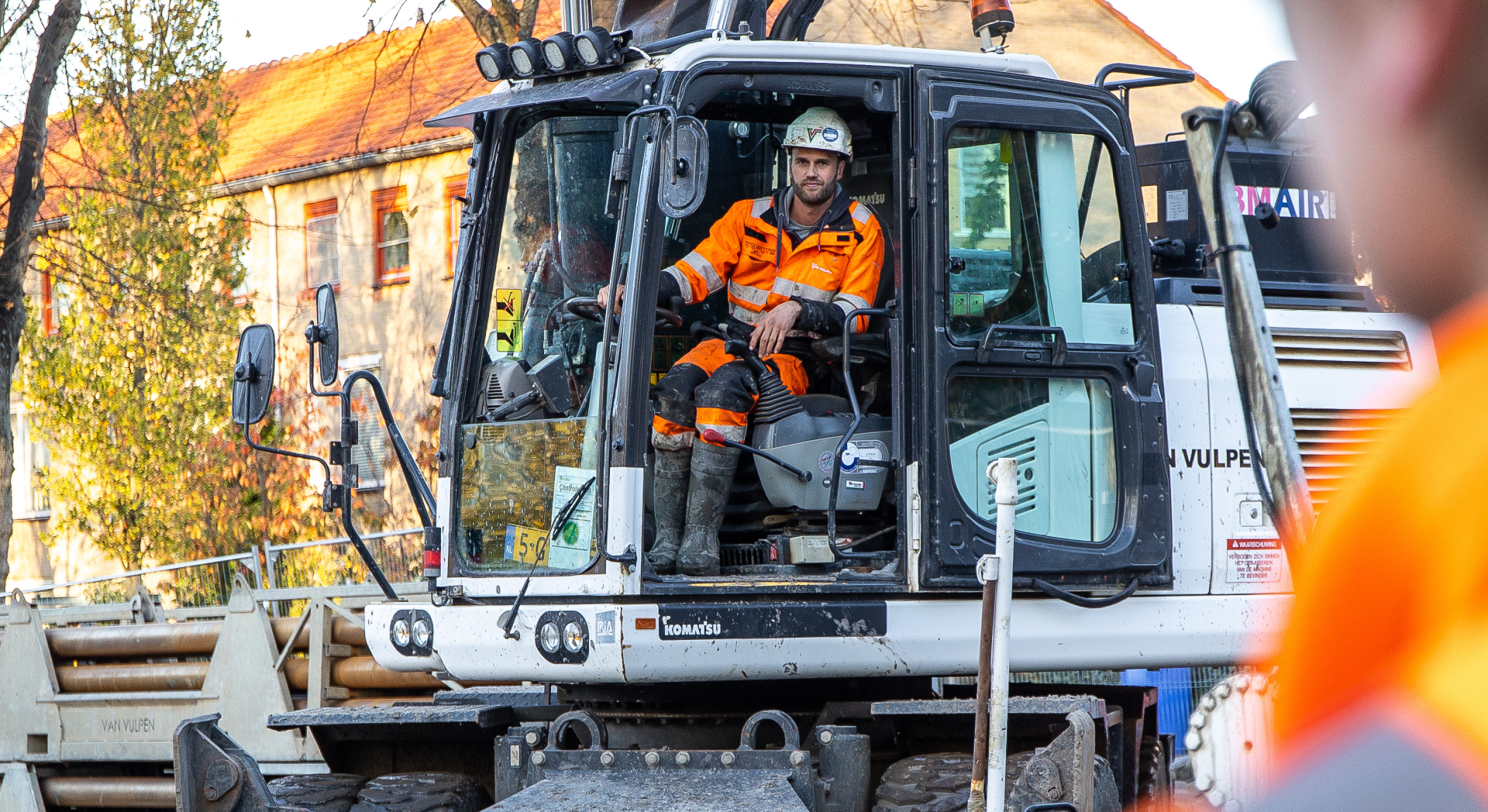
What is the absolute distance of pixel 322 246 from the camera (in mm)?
26203

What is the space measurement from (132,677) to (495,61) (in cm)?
595

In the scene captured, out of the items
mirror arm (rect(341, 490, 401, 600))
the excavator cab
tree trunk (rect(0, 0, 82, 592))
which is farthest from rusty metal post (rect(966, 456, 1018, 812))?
tree trunk (rect(0, 0, 82, 592))

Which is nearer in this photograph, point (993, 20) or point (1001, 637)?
point (1001, 637)

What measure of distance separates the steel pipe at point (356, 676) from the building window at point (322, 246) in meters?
17.2

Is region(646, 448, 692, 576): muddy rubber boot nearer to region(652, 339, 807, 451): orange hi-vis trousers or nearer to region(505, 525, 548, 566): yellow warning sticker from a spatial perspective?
region(652, 339, 807, 451): orange hi-vis trousers

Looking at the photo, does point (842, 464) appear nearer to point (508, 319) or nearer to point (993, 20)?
point (508, 319)

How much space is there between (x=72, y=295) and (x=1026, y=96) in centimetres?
1979

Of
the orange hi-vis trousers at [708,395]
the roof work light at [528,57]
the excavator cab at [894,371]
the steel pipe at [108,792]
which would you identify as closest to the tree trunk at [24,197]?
the steel pipe at [108,792]

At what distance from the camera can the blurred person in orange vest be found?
501mm

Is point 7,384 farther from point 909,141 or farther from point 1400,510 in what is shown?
point 1400,510

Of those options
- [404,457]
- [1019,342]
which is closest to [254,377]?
[404,457]

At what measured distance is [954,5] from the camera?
20.2 metres

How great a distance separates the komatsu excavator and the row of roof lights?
0.04ft

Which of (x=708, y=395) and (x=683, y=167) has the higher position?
(x=683, y=167)
